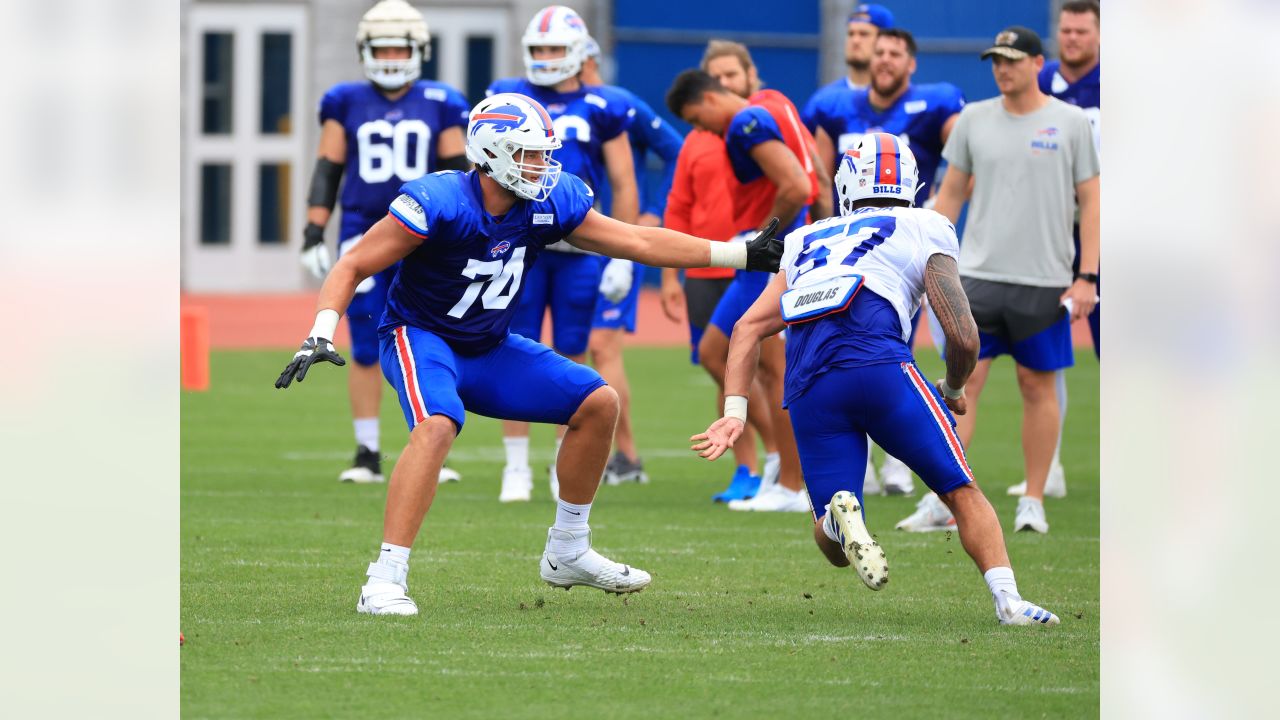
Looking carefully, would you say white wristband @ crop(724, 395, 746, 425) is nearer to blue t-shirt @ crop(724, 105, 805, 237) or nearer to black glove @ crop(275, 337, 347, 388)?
black glove @ crop(275, 337, 347, 388)

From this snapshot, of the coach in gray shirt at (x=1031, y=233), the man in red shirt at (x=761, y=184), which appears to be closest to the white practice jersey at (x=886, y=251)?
the coach in gray shirt at (x=1031, y=233)

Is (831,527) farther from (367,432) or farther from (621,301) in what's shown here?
(367,432)

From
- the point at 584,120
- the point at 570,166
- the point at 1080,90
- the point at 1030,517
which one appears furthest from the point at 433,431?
the point at 1080,90

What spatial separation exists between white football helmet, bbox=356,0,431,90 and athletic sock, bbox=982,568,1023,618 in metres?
4.95

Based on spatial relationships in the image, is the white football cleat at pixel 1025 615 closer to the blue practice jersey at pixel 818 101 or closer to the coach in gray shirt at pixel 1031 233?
the coach in gray shirt at pixel 1031 233

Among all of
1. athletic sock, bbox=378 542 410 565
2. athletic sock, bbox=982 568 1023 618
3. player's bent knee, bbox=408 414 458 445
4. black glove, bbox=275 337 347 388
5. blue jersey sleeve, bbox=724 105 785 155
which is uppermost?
blue jersey sleeve, bbox=724 105 785 155

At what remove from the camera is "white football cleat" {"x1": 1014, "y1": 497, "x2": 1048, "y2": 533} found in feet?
25.0

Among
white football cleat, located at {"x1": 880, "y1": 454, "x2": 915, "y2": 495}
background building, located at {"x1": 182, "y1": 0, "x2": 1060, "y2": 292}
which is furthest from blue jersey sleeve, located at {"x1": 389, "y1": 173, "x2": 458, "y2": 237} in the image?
background building, located at {"x1": 182, "y1": 0, "x2": 1060, "y2": 292}

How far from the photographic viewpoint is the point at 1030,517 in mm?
7645

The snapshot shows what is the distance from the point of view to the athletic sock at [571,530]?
19.4 feet

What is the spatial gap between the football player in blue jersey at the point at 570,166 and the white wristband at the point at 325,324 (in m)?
3.27
